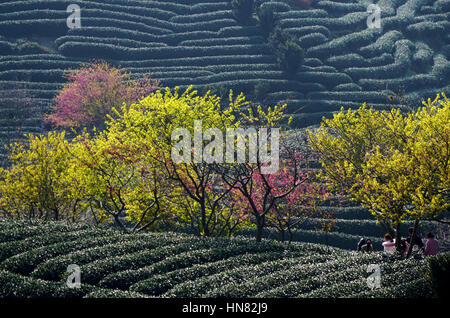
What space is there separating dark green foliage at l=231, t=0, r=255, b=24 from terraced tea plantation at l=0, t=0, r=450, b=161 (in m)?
1.84

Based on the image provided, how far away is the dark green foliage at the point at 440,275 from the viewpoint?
591 inches

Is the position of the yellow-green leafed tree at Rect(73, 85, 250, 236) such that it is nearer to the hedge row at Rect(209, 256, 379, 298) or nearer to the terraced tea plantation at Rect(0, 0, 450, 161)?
the hedge row at Rect(209, 256, 379, 298)

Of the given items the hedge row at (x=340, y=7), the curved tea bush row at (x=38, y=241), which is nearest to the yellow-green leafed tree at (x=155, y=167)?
the curved tea bush row at (x=38, y=241)

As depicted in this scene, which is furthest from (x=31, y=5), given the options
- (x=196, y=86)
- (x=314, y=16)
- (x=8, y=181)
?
(x=8, y=181)

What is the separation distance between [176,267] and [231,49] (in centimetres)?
5024

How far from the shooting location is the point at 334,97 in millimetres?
56125

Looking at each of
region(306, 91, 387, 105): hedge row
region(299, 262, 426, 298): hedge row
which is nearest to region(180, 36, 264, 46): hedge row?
region(306, 91, 387, 105): hedge row

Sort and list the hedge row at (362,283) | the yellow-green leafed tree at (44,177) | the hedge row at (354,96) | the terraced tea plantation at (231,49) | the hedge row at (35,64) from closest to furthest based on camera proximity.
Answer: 1. the hedge row at (362,283)
2. the yellow-green leafed tree at (44,177)
3. the hedge row at (354,96)
4. the terraced tea plantation at (231,49)
5. the hedge row at (35,64)

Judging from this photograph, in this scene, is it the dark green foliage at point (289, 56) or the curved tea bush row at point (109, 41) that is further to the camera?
the curved tea bush row at point (109, 41)

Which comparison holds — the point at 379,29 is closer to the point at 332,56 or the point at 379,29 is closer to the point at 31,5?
the point at 332,56

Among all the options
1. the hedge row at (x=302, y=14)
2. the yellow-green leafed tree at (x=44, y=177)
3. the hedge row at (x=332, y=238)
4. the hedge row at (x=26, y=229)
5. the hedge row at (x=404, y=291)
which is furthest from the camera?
the hedge row at (x=302, y=14)

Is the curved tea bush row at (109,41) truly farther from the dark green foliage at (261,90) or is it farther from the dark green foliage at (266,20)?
the dark green foliage at (261,90)

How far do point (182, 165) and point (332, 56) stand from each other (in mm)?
44903

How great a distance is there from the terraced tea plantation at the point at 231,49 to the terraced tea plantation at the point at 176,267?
30.7m
